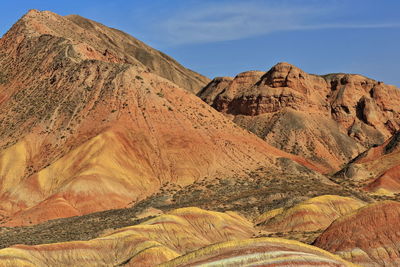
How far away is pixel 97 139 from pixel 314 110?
2746 inches

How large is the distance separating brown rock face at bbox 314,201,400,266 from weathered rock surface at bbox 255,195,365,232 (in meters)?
15.2

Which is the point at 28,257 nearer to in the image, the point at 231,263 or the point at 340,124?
the point at 231,263

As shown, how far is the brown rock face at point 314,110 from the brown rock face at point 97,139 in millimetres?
35525

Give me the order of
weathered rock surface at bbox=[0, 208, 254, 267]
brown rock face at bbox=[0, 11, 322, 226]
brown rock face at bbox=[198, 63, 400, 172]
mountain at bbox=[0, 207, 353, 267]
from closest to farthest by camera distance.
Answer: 1. mountain at bbox=[0, 207, 353, 267]
2. weathered rock surface at bbox=[0, 208, 254, 267]
3. brown rock face at bbox=[0, 11, 322, 226]
4. brown rock face at bbox=[198, 63, 400, 172]

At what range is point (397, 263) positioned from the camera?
41875 mm

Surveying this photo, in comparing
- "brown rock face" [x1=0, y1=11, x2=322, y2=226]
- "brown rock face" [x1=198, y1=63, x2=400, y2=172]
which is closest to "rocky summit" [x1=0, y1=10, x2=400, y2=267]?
"brown rock face" [x1=0, y1=11, x2=322, y2=226]

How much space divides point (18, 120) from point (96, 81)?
13.7 metres

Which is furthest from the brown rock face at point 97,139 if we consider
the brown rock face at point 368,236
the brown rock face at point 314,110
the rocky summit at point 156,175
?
the brown rock face at point 368,236

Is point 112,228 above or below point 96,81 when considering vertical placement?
below

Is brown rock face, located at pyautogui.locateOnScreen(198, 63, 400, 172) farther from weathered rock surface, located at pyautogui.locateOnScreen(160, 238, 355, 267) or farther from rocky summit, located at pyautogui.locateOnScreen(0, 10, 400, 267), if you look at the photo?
weathered rock surface, located at pyautogui.locateOnScreen(160, 238, 355, 267)

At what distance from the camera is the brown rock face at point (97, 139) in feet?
258

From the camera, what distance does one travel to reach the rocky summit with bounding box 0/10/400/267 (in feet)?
152

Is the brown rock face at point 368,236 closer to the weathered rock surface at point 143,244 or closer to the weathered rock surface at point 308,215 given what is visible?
the weathered rock surface at point 143,244

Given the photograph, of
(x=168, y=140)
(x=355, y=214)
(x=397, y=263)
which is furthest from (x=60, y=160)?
(x=397, y=263)
